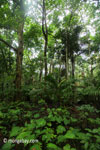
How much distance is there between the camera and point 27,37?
22.9 ft

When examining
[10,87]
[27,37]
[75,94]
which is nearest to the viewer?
[75,94]

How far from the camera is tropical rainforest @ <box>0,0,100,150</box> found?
3.87 ft

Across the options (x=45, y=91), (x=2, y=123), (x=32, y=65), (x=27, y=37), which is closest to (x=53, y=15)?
(x=27, y=37)

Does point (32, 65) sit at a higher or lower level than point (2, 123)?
higher

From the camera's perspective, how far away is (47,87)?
3674 mm

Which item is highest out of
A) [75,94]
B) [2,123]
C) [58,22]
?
[58,22]

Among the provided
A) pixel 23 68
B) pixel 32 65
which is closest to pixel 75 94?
pixel 32 65

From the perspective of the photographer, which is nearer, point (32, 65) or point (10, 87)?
point (10, 87)

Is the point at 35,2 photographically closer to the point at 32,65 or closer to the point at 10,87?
the point at 32,65

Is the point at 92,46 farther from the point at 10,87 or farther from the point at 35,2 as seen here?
the point at 10,87

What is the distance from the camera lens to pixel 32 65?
4.24 metres

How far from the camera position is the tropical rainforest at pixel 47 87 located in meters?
1.18

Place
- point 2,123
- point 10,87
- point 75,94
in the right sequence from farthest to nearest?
1. point 10,87
2. point 75,94
3. point 2,123

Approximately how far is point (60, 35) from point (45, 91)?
663 cm
